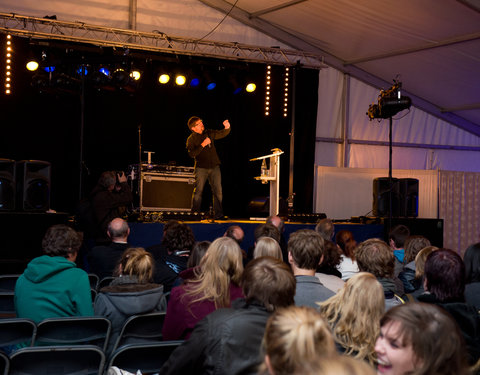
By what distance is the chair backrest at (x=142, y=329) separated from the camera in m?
2.91

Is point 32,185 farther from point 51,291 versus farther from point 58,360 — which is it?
point 58,360

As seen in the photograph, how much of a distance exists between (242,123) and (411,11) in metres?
4.05

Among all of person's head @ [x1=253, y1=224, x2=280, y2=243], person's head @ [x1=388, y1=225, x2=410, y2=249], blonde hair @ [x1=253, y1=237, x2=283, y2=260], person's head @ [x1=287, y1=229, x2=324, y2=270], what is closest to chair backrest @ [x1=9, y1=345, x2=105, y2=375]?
person's head @ [x1=287, y1=229, x2=324, y2=270]

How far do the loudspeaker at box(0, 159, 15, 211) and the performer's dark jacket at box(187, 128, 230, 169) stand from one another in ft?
10.5

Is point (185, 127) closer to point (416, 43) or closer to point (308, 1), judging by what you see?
point (308, 1)

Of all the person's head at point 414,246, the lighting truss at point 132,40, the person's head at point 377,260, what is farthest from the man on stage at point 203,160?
the person's head at point 377,260

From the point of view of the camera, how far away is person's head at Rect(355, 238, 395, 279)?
10.8 ft

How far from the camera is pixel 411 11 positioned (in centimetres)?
914

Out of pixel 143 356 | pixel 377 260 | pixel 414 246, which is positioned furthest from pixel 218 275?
pixel 414 246

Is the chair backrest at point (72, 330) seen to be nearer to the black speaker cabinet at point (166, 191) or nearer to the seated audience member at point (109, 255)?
the seated audience member at point (109, 255)

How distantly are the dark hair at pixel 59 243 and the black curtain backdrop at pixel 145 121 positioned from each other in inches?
193

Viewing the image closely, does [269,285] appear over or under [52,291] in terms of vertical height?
over

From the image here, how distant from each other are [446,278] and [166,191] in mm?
7014

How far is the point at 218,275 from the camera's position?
2.80 metres
